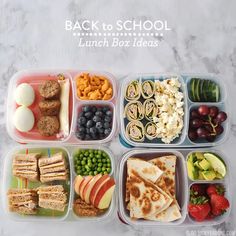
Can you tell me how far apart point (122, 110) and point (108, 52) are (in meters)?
0.30

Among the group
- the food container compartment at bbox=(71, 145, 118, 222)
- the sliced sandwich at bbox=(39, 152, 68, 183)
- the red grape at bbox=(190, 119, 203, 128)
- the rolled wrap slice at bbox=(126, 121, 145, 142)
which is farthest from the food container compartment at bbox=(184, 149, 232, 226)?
the sliced sandwich at bbox=(39, 152, 68, 183)

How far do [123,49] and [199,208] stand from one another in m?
0.75

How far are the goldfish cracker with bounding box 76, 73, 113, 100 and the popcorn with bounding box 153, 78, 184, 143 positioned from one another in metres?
0.21

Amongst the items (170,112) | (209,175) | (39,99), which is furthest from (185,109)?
(39,99)

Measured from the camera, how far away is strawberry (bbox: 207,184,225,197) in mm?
1827

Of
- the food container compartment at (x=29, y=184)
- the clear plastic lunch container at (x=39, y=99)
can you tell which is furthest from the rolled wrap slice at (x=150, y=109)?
the food container compartment at (x=29, y=184)

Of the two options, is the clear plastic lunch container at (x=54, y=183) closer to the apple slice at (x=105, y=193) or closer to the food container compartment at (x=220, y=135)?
the apple slice at (x=105, y=193)

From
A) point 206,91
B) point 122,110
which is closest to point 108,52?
point 122,110

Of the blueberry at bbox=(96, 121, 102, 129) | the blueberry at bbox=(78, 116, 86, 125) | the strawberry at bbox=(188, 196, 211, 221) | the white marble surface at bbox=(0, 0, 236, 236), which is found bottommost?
the strawberry at bbox=(188, 196, 211, 221)

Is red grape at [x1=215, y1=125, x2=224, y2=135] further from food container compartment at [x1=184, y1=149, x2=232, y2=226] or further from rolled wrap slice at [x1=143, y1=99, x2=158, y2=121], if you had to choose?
rolled wrap slice at [x1=143, y1=99, x2=158, y2=121]

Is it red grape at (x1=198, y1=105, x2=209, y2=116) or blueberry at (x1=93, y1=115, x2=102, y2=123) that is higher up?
red grape at (x1=198, y1=105, x2=209, y2=116)

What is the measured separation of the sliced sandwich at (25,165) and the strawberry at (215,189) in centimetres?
71

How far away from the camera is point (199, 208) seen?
1787 millimetres

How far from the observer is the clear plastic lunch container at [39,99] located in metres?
1.83
